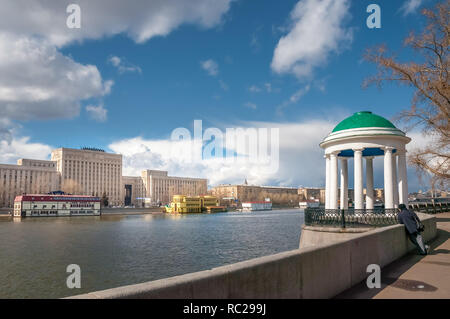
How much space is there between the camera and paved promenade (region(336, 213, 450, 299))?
7.16 meters

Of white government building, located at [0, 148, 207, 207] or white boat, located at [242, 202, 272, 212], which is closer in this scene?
white government building, located at [0, 148, 207, 207]

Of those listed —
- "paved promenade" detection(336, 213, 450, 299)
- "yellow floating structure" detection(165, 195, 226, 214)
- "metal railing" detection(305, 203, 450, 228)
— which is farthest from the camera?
"yellow floating structure" detection(165, 195, 226, 214)

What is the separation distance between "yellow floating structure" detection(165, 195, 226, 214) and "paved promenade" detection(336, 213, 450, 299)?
5364 inches

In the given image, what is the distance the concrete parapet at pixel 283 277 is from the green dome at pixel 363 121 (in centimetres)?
1358

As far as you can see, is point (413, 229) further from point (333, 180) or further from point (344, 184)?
point (344, 184)

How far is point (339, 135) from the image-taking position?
22.1m

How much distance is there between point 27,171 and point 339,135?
182 metres

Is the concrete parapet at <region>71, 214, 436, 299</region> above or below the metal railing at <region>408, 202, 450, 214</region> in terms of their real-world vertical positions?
above

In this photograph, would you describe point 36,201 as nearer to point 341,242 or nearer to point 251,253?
point 251,253

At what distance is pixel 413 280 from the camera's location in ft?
27.7

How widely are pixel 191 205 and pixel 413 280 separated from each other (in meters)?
142

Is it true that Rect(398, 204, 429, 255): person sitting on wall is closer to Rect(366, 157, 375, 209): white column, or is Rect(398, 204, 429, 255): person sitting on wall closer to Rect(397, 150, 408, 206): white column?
Rect(397, 150, 408, 206): white column

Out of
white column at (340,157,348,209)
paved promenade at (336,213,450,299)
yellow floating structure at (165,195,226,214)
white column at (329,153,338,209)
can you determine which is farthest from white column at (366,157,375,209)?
yellow floating structure at (165,195,226,214)

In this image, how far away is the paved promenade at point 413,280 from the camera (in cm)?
716
